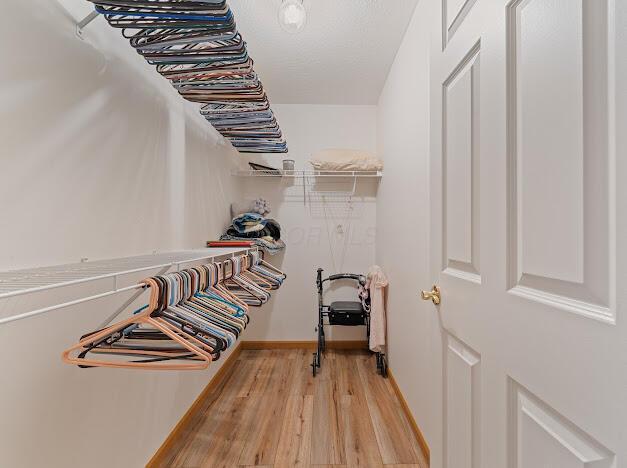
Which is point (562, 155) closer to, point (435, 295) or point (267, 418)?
point (435, 295)

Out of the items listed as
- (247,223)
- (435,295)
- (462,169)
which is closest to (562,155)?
(462,169)

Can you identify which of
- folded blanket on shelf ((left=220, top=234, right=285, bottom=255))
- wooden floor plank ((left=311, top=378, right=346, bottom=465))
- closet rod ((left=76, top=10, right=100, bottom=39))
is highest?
closet rod ((left=76, top=10, right=100, bottom=39))

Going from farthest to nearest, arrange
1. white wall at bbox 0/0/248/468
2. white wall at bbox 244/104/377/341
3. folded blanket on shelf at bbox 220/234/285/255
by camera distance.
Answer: white wall at bbox 244/104/377/341
folded blanket on shelf at bbox 220/234/285/255
white wall at bbox 0/0/248/468

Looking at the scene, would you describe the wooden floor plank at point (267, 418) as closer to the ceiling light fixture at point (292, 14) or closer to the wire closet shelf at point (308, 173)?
the wire closet shelf at point (308, 173)

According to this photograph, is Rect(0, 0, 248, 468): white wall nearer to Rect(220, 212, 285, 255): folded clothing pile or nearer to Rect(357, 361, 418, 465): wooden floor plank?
Rect(220, 212, 285, 255): folded clothing pile

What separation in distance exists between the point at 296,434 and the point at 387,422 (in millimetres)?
606

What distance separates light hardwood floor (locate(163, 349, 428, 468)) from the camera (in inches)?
67.0

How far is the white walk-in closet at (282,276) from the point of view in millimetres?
556

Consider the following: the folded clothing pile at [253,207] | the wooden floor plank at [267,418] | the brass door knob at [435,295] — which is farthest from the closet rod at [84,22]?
the wooden floor plank at [267,418]

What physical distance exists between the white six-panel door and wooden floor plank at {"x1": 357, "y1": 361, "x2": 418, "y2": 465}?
87cm

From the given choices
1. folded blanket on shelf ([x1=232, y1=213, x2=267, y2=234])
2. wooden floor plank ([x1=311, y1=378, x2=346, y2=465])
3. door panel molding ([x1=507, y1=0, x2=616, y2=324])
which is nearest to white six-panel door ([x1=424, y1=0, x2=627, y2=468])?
door panel molding ([x1=507, y1=0, x2=616, y2=324])

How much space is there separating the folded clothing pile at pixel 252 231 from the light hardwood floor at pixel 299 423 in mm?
1140

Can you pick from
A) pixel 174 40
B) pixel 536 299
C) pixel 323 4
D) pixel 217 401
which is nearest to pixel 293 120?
pixel 323 4

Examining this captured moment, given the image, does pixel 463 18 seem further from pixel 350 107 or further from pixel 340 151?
pixel 350 107
